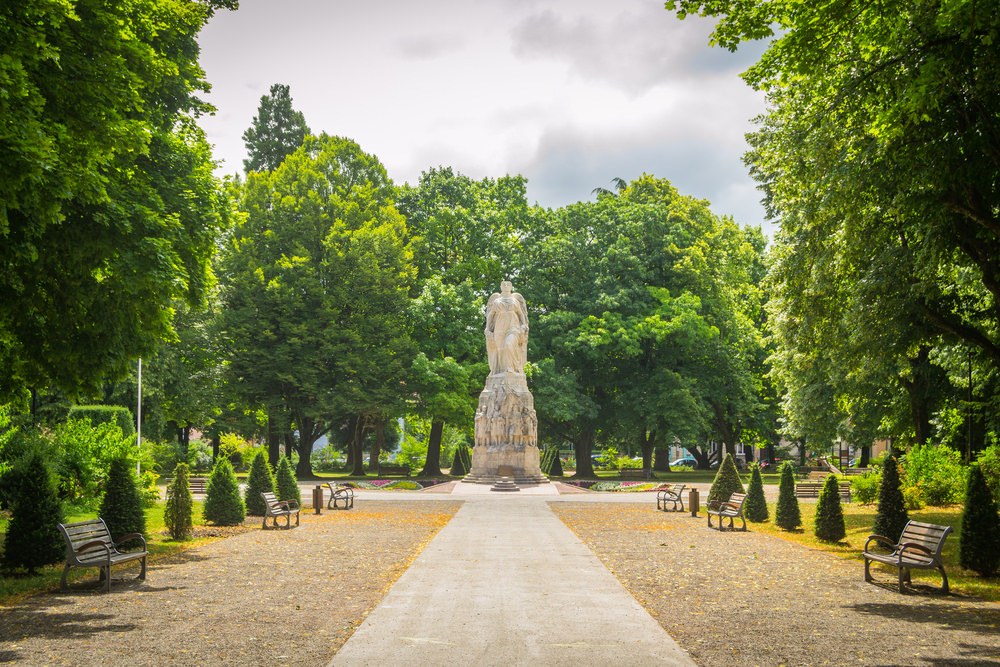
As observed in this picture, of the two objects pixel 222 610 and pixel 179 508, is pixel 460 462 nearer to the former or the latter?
pixel 179 508

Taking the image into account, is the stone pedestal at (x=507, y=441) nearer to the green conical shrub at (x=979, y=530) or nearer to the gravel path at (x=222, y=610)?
the gravel path at (x=222, y=610)

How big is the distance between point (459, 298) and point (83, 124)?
31.8m

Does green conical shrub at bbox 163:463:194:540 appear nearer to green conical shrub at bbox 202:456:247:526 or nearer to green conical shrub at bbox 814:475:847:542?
green conical shrub at bbox 202:456:247:526

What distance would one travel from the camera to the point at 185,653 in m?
7.63

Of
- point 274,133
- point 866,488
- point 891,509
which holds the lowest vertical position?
point 866,488

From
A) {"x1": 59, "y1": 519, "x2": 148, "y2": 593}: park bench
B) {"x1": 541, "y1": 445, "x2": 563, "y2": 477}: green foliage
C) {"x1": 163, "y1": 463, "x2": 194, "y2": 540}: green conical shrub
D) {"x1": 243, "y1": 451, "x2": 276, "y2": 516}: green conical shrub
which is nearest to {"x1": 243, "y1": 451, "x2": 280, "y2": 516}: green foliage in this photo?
{"x1": 243, "y1": 451, "x2": 276, "y2": 516}: green conical shrub

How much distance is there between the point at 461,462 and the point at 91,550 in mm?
38446

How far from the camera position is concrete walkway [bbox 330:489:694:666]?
293 inches

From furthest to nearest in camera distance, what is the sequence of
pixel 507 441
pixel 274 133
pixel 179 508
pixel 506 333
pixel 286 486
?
pixel 274 133, pixel 506 333, pixel 507 441, pixel 286 486, pixel 179 508

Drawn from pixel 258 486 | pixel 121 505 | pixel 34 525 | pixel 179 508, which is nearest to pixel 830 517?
pixel 179 508

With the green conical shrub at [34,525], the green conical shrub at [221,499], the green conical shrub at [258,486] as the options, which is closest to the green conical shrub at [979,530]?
the green conical shrub at [34,525]

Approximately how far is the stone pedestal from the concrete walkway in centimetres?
1827

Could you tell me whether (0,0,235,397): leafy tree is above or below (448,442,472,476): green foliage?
above

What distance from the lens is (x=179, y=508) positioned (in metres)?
16.6
